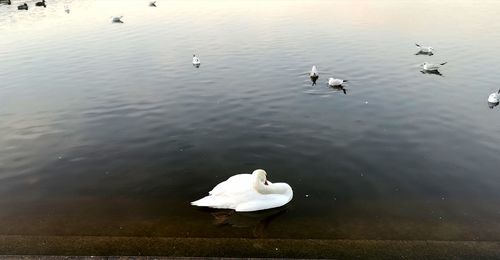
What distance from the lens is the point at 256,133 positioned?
17094 millimetres

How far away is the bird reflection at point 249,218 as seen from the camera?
38.9 ft

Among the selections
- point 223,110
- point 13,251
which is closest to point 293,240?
point 13,251

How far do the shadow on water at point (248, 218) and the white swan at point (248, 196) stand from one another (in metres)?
0.21

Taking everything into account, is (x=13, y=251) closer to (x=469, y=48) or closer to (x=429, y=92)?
(x=429, y=92)

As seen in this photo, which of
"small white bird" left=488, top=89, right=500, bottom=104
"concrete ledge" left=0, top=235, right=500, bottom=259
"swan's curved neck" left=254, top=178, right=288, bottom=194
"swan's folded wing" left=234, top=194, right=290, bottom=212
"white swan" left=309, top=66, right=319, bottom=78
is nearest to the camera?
"concrete ledge" left=0, top=235, right=500, bottom=259

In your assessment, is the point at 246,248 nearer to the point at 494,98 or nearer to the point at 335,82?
→ the point at 335,82

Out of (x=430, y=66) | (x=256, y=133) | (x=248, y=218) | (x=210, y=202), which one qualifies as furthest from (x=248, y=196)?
(x=430, y=66)

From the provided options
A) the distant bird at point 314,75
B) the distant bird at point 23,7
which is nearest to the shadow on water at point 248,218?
the distant bird at point 314,75

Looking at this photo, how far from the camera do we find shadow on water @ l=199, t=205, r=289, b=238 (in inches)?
467

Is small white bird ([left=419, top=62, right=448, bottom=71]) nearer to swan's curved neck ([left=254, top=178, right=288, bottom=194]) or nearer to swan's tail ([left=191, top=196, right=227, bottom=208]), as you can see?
swan's curved neck ([left=254, top=178, right=288, bottom=194])

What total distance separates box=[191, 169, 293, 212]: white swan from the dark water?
312 millimetres

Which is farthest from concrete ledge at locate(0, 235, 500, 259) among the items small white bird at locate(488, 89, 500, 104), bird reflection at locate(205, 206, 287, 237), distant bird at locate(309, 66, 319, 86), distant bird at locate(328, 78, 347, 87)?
distant bird at locate(309, 66, 319, 86)

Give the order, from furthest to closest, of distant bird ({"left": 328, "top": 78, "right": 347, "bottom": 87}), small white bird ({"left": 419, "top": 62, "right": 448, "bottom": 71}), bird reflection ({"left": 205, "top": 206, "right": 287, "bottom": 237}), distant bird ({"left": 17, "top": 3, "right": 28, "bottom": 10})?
distant bird ({"left": 17, "top": 3, "right": 28, "bottom": 10})
small white bird ({"left": 419, "top": 62, "right": 448, "bottom": 71})
distant bird ({"left": 328, "top": 78, "right": 347, "bottom": 87})
bird reflection ({"left": 205, "top": 206, "right": 287, "bottom": 237})

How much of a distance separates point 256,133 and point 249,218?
5.46 metres
